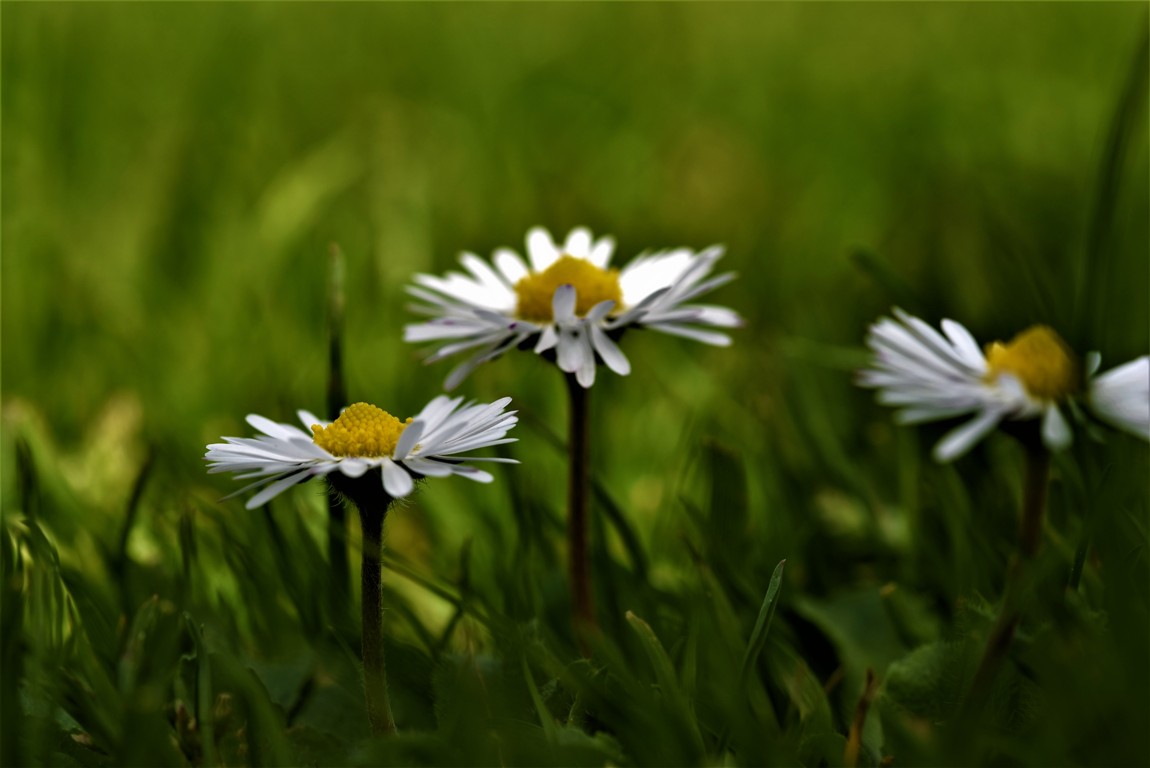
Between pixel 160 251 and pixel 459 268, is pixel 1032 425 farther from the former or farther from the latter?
pixel 160 251

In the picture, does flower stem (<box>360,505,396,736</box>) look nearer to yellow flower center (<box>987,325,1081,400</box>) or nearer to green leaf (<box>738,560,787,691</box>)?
green leaf (<box>738,560,787,691</box>)

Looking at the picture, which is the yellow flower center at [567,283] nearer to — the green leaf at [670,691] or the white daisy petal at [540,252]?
the white daisy petal at [540,252]

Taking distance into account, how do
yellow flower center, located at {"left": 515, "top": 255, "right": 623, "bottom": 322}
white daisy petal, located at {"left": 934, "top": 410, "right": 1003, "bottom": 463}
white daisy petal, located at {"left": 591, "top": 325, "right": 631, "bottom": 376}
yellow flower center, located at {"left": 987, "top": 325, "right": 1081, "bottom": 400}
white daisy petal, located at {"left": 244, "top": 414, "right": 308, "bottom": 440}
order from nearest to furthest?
white daisy petal, located at {"left": 934, "top": 410, "right": 1003, "bottom": 463} → yellow flower center, located at {"left": 987, "top": 325, "right": 1081, "bottom": 400} → white daisy petal, located at {"left": 244, "top": 414, "right": 308, "bottom": 440} → white daisy petal, located at {"left": 591, "top": 325, "right": 631, "bottom": 376} → yellow flower center, located at {"left": 515, "top": 255, "right": 623, "bottom": 322}

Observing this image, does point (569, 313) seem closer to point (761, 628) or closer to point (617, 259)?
point (761, 628)

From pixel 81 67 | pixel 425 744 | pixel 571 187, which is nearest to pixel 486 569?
pixel 425 744

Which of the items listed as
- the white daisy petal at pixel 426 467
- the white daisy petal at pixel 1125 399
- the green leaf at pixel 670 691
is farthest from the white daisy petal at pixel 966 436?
the white daisy petal at pixel 426 467

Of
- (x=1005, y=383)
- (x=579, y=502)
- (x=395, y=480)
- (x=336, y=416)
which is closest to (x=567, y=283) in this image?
(x=579, y=502)

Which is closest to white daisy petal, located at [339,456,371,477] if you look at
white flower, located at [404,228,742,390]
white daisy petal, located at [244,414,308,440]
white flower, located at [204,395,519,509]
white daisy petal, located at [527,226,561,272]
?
white flower, located at [204,395,519,509]

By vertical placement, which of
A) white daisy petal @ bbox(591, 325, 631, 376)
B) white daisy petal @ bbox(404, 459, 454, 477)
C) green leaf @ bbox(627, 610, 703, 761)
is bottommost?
green leaf @ bbox(627, 610, 703, 761)
